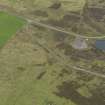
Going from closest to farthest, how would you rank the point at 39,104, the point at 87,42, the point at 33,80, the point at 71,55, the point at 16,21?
the point at 39,104 < the point at 33,80 < the point at 71,55 < the point at 87,42 < the point at 16,21

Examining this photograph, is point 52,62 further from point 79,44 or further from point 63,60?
point 79,44

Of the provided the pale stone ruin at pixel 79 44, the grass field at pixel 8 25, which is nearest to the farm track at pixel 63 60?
the pale stone ruin at pixel 79 44

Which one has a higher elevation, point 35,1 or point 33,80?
point 35,1

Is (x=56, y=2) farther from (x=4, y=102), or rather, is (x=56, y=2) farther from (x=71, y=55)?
(x=4, y=102)

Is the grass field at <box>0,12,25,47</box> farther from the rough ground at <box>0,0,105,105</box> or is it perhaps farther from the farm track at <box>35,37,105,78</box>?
the farm track at <box>35,37,105,78</box>

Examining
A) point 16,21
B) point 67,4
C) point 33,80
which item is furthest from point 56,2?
point 33,80

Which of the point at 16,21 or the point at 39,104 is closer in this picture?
the point at 39,104

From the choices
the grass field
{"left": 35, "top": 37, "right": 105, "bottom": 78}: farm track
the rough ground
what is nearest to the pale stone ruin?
the rough ground

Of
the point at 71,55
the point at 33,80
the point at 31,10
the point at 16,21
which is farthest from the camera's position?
the point at 31,10
